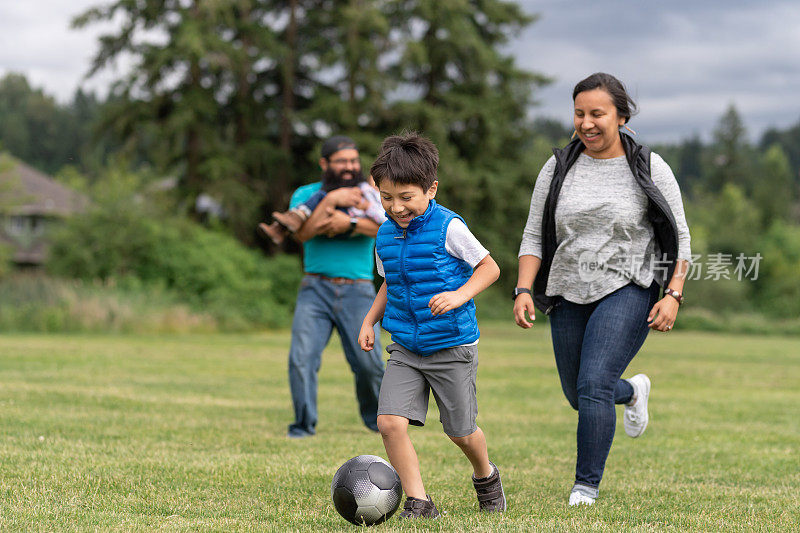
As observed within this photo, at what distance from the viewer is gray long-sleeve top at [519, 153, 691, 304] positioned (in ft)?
17.5

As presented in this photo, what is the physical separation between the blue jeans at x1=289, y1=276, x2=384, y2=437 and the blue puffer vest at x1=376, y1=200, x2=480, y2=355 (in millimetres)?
2909

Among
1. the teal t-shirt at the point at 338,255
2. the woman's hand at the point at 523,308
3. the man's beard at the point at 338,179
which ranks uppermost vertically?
the man's beard at the point at 338,179

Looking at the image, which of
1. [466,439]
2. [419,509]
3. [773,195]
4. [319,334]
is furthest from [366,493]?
[773,195]

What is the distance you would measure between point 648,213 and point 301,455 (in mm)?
3118

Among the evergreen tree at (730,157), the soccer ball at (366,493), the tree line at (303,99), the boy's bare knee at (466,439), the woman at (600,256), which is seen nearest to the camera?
the soccer ball at (366,493)

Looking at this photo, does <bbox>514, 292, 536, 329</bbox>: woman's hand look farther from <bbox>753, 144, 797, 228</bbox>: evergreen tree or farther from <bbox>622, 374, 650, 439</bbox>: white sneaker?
<bbox>753, 144, 797, 228</bbox>: evergreen tree

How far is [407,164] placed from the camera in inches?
178

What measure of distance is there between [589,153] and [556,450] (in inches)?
122

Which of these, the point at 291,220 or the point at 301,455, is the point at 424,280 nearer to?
the point at 301,455

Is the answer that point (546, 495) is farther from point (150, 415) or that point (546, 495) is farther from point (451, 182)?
point (451, 182)

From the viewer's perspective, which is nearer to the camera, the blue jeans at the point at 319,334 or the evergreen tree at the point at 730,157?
the blue jeans at the point at 319,334

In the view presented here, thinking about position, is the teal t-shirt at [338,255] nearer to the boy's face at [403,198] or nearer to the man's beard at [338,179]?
the man's beard at [338,179]

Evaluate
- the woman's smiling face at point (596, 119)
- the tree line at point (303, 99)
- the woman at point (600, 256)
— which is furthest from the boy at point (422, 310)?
the tree line at point (303, 99)

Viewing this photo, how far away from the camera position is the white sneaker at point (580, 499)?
5133mm
